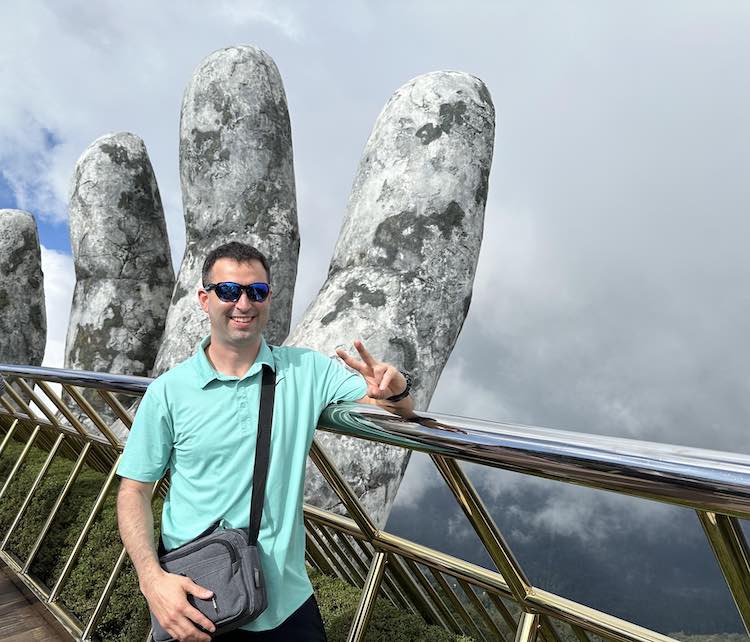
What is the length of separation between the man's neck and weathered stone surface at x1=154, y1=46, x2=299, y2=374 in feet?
19.5

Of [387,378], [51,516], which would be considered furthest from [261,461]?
[51,516]

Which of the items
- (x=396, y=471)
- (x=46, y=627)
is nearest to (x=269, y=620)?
→ (x=46, y=627)

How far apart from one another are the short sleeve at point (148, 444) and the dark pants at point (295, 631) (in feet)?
1.29

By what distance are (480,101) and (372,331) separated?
2.62m

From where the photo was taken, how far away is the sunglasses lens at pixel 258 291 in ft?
5.19

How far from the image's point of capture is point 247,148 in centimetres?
762

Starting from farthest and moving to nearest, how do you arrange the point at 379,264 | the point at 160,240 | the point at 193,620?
the point at 160,240 → the point at 379,264 → the point at 193,620

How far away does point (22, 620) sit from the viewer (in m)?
2.66

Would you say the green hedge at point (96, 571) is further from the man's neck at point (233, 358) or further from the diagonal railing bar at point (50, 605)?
the man's neck at point (233, 358)

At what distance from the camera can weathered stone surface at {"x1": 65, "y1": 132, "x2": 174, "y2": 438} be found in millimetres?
8797

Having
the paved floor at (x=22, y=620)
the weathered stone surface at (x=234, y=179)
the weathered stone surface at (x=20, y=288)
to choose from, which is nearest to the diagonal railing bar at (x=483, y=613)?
the paved floor at (x=22, y=620)

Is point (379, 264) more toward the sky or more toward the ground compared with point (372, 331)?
more toward the sky

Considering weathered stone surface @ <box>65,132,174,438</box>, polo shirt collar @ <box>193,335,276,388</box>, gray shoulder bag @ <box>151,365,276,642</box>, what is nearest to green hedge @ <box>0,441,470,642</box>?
gray shoulder bag @ <box>151,365,276,642</box>

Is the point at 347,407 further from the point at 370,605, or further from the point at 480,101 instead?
the point at 480,101
